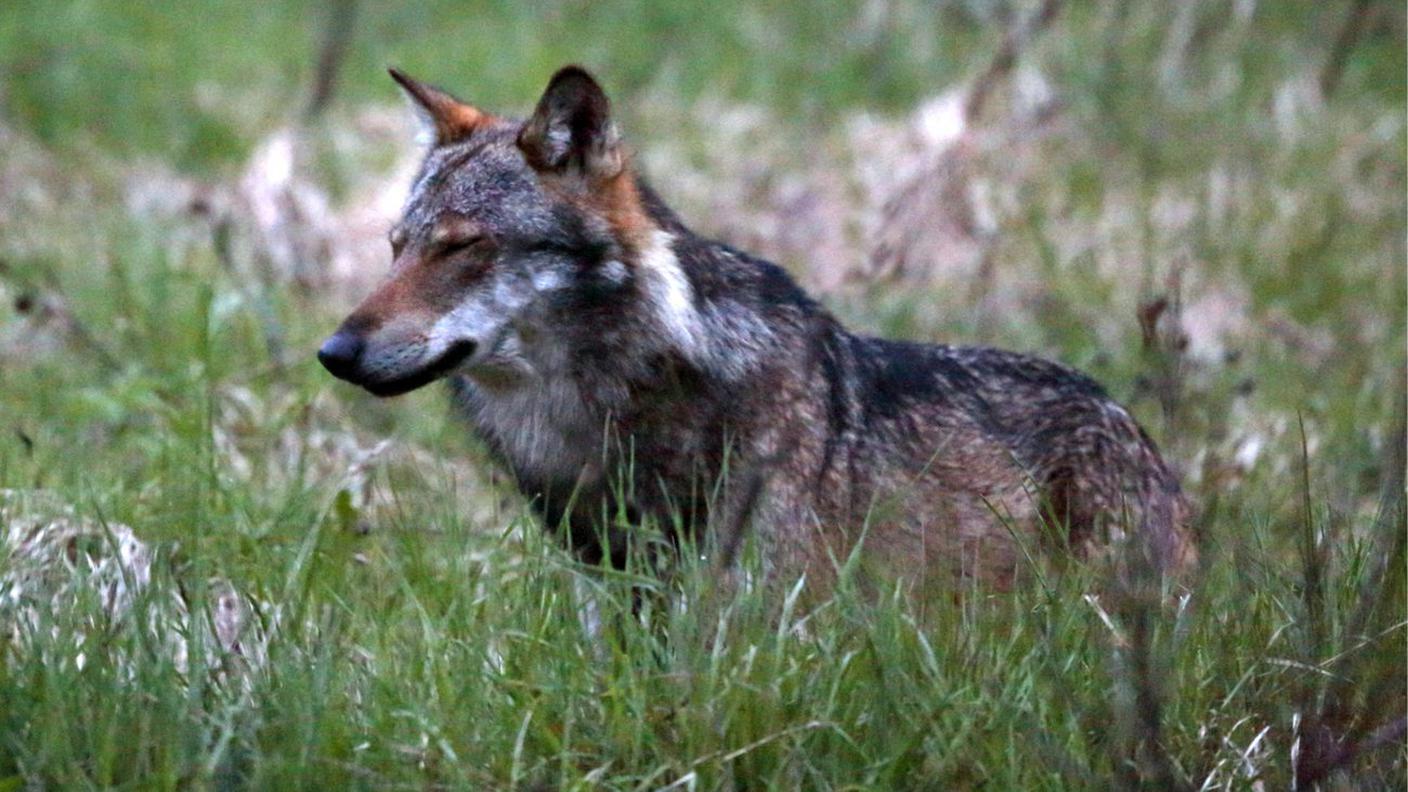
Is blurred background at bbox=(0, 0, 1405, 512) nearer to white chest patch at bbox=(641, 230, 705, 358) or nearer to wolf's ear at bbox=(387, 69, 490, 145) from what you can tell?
wolf's ear at bbox=(387, 69, 490, 145)

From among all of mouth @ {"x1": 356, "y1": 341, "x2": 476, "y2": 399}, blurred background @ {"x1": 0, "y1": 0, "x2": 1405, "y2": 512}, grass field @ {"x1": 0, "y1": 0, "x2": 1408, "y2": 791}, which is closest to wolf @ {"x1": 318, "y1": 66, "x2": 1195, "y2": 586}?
mouth @ {"x1": 356, "y1": 341, "x2": 476, "y2": 399}

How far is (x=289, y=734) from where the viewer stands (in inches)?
130

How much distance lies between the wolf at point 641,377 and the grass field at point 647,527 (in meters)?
0.31

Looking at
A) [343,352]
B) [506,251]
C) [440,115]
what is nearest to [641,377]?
[506,251]

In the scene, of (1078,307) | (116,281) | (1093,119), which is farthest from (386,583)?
(1093,119)

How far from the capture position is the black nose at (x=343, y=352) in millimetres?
4297

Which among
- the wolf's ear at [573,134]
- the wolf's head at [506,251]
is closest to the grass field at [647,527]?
the wolf's head at [506,251]

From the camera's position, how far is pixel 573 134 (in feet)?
15.2

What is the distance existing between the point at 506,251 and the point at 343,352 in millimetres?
496

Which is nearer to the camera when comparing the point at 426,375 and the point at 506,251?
the point at 426,375

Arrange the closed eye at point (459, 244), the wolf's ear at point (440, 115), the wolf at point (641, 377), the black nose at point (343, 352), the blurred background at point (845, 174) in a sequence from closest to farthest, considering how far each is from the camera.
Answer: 1. the black nose at point (343, 352)
2. the wolf at point (641, 377)
3. the closed eye at point (459, 244)
4. the wolf's ear at point (440, 115)
5. the blurred background at point (845, 174)

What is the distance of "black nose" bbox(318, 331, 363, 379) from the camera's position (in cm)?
430

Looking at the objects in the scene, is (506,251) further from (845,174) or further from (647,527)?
(845,174)

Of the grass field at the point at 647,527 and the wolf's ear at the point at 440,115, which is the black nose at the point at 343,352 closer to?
the grass field at the point at 647,527
